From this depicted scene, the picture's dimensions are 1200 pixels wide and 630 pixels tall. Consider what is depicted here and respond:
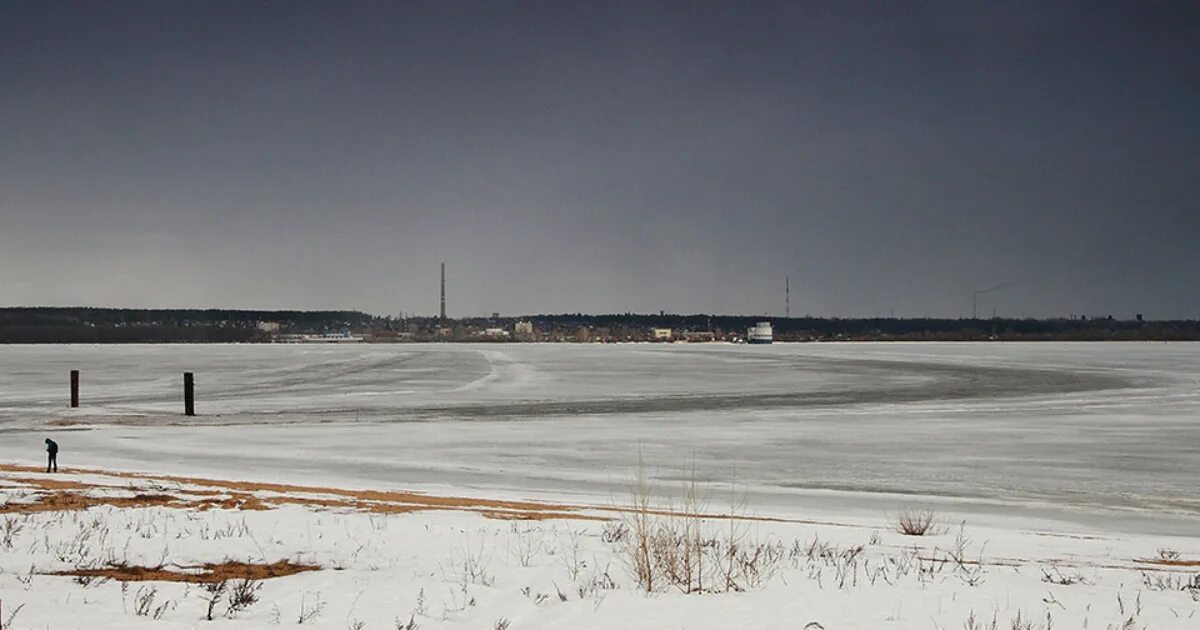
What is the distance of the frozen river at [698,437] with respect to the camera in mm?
17375

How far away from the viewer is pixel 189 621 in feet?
22.8

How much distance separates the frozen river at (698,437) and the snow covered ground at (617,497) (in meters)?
0.13

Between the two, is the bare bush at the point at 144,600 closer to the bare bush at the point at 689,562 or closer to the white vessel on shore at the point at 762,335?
the bare bush at the point at 689,562

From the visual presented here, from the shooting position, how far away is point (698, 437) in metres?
24.6

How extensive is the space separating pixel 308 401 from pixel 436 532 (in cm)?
2740

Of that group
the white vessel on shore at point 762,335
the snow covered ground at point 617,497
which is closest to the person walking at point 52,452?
the snow covered ground at point 617,497

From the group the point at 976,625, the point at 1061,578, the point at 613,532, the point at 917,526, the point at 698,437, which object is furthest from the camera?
the point at 698,437

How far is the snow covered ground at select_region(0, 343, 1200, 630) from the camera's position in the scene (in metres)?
7.77

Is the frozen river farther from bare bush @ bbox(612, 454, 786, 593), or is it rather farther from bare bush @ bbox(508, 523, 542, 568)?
bare bush @ bbox(612, 454, 786, 593)

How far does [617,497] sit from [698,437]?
8.78 metres

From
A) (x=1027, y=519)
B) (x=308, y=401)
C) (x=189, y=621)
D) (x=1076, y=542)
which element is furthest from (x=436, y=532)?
(x=308, y=401)

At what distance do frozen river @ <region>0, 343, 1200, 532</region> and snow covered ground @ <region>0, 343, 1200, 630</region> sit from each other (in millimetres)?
126

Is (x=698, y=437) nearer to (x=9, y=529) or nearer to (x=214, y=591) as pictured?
(x=9, y=529)

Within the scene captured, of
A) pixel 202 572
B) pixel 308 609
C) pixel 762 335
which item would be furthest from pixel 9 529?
pixel 762 335
